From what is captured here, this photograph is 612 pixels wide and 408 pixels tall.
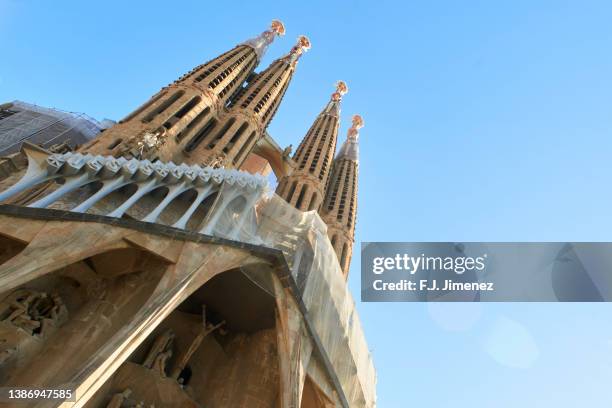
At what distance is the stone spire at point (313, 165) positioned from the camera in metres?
27.6

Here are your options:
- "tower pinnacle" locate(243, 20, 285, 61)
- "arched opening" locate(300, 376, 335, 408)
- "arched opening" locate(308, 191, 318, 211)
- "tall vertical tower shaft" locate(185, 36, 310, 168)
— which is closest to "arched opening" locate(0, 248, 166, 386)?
"arched opening" locate(300, 376, 335, 408)

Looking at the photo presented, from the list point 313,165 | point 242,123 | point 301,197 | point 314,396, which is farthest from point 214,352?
point 313,165

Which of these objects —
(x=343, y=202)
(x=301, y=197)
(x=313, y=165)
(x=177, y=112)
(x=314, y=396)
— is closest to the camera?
(x=314, y=396)

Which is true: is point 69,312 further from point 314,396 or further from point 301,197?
point 301,197

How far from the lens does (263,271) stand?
37.4ft

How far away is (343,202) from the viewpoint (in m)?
31.8

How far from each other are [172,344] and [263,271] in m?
3.30

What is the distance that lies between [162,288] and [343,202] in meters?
23.3

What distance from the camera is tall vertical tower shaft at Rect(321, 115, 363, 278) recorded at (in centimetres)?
2817

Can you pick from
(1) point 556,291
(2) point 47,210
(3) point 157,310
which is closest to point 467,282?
(1) point 556,291

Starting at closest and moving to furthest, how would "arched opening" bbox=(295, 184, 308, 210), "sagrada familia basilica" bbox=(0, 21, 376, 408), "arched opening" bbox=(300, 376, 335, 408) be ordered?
1. "sagrada familia basilica" bbox=(0, 21, 376, 408)
2. "arched opening" bbox=(300, 376, 335, 408)
3. "arched opening" bbox=(295, 184, 308, 210)

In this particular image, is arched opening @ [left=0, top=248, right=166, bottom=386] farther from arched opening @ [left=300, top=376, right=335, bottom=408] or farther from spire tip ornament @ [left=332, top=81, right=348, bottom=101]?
spire tip ornament @ [left=332, top=81, right=348, bottom=101]

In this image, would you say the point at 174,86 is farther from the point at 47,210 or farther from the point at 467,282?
the point at 467,282

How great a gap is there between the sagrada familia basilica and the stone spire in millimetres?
10365
